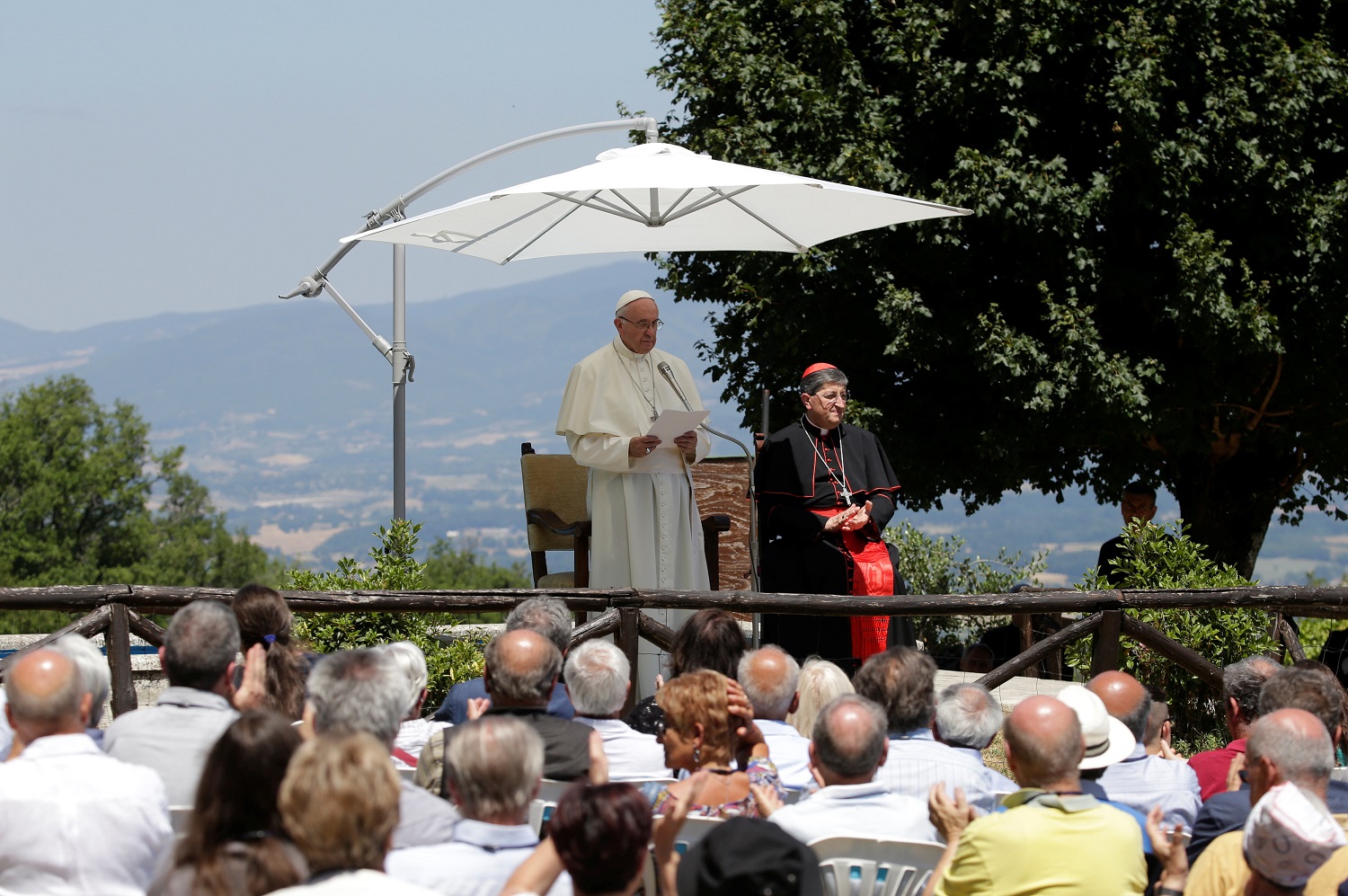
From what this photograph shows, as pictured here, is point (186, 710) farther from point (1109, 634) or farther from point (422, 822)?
point (1109, 634)

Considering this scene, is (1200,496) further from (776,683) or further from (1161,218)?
(776,683)

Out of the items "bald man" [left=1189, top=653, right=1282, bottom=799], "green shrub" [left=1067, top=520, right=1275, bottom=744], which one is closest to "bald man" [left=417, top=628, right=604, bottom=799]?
"bald man" [left=1189, top=653, right=1282, bottom=799]

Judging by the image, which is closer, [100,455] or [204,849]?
[204,849]

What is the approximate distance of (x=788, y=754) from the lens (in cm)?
417

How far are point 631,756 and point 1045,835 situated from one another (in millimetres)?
1217

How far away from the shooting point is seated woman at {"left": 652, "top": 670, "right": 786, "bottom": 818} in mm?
3719

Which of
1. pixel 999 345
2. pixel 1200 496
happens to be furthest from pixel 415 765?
pixel 1200 496

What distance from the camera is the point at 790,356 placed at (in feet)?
48.7

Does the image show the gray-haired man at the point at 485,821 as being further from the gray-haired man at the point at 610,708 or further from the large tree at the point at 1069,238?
the large tree at the point at 1069,238

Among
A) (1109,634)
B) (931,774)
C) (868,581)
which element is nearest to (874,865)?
(931,774)

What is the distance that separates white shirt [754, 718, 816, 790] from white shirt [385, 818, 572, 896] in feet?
3.59

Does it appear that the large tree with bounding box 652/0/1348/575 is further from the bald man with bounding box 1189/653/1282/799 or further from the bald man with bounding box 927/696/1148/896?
the bald man with bounding box 927/696/1148/896

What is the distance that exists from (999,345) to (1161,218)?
2.15 meters

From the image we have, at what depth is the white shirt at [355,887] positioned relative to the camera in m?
2.62
